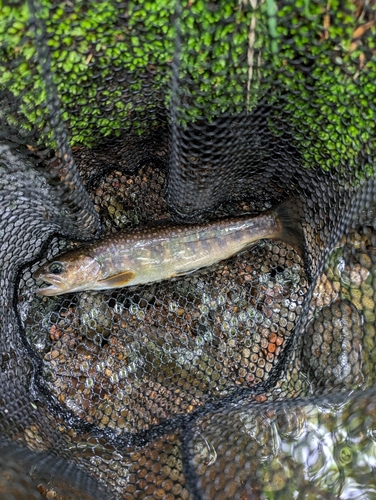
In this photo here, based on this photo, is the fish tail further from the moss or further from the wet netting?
the moss

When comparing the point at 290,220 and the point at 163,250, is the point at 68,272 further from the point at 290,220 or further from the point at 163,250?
the point at 290,220

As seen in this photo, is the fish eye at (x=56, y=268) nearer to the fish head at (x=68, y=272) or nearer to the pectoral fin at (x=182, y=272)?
the fish head at (x=68, y=272)

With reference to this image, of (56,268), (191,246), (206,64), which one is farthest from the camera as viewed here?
(191,246)

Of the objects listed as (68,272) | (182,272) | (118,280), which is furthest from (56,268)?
(182,272)

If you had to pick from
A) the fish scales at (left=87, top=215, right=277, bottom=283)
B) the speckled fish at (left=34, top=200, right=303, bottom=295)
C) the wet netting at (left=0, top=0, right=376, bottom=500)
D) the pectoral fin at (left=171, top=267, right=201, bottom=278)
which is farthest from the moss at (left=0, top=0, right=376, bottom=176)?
the pectoral fin at (left=171, top=267, right=201, bottom=278)

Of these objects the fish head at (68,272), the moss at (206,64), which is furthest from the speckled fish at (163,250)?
the moss at (206,64)

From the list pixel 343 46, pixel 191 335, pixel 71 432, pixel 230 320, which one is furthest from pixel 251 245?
pixel 71 432
